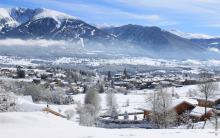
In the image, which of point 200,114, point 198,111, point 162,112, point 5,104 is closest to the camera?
point 5,104

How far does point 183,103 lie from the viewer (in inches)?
2955

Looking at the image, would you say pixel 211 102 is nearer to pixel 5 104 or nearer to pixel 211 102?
pixel 211 102

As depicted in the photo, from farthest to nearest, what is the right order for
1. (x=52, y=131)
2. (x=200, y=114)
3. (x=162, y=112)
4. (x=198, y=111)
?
1. (x=198, y=111)
2. (x=200, y=114)
3. (x=162, y=112)
4. (x=52, y=131)

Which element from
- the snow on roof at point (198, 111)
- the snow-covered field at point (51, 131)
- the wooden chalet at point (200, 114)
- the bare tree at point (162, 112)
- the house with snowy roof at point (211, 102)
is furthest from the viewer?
the house with snowy roof at point (211, 102)

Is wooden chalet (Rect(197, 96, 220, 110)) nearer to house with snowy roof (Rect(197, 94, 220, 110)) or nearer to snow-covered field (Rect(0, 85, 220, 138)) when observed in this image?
house with snowy roof (Rect(197, 94, 220, 110))

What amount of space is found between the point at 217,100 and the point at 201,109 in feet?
49.9

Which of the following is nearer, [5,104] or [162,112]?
[5,104]

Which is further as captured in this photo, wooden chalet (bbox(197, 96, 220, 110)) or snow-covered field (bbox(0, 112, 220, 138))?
wooden chalet (bbox(197, 96, 220, 110))

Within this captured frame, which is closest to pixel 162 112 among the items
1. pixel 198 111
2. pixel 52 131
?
pixel 198 111

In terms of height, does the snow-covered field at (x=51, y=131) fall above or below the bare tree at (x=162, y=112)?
above

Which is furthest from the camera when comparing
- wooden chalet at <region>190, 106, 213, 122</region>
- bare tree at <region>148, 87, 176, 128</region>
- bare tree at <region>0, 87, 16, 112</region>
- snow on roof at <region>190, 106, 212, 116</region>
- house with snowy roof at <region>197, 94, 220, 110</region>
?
house with snowy roof at <region>197, 94, 220, 110</region>

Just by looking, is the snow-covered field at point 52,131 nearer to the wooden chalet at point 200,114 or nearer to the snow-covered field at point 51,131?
the snow-covered field at point 51,131

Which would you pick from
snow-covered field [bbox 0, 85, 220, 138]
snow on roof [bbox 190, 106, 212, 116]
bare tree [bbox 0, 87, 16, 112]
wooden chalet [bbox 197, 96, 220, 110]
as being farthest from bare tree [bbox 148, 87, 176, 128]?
snow-covered field [bbox 0, 85, 220, 138]

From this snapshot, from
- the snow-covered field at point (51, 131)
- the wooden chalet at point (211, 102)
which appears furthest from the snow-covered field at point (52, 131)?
the wooden chalet at point (211, 102)
